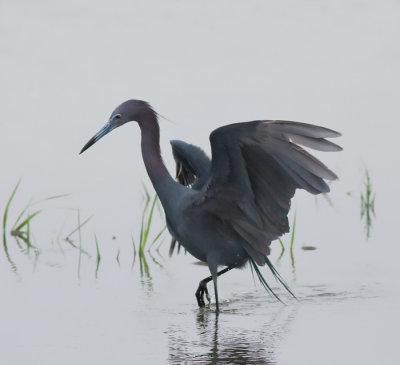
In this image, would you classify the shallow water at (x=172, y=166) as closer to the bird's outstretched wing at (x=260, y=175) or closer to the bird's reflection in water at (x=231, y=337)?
the bird's reflection in water at (x=231, y=337)

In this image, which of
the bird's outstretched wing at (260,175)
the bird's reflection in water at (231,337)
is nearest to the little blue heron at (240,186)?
the bird's outstretched wing at (260,175)

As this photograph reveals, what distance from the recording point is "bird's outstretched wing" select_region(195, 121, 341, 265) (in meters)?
6.53

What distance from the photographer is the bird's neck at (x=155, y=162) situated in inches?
289

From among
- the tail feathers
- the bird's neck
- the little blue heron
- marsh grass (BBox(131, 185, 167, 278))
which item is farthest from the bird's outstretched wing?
marsh grass (BBox(131, 185, 167, 278))

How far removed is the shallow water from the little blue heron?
1.20 ft

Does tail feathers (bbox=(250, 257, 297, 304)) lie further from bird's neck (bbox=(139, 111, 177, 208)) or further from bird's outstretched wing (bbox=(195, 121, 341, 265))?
bird's neck (bbox=(139, 111, 177, 208))

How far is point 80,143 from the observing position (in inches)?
413

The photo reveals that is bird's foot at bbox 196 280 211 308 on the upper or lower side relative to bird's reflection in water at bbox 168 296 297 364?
upper

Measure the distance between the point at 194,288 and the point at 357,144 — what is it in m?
3.45

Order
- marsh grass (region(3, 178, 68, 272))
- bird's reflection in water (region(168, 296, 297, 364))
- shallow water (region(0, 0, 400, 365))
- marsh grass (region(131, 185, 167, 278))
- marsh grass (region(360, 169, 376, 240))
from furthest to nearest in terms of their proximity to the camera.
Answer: marsh grass (region(360, 169, 376, 240)) < marsh grass (region(3, 178, 68, 272)) < marsh grass (region(131, 185, 167, 278)) < shallow water (region(0, 0, 400, 365)) < bird's reflection in water (region(168, 296, 297, 364))

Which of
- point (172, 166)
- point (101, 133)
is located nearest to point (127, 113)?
point (101, 133)

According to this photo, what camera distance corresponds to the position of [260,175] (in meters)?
6.85

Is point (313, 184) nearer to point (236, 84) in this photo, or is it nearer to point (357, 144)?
point (357, 144)

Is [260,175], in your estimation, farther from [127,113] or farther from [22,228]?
[22,228]
